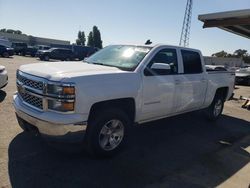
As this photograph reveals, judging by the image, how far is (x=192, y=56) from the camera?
6.61 metres

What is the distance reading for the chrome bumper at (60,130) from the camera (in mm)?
3969

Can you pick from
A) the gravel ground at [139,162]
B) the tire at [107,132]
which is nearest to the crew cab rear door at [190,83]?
the gravel ground at [139,162]

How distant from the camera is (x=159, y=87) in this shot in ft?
17.3

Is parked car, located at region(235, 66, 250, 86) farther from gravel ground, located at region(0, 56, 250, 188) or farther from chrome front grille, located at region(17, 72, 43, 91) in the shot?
chrome front grille, located at region(17, 72, 43, 91)

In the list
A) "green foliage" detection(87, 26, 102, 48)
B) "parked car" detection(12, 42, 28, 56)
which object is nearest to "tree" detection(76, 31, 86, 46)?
"green foliage" detection(87, 26, 102, 48)

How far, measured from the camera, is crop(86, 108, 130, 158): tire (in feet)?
14.3

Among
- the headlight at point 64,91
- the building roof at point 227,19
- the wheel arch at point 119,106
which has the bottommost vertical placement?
the wheel arch at point 119,106

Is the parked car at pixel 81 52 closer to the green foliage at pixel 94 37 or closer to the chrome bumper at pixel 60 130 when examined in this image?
the chrome bumper at pixel 60 130

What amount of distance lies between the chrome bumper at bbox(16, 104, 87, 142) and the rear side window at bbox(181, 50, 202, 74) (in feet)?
9.97

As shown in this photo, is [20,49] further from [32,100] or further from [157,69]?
[32,100]

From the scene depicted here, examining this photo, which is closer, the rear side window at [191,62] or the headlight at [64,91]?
the headlight at [64,91]

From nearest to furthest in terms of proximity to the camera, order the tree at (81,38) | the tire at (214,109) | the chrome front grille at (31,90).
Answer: the chrome front grille at (31,90)
the tire at (214,109)
the tree at (81,38)

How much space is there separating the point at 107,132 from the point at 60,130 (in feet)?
2.97

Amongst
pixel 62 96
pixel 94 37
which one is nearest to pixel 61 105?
pixel 62 96
